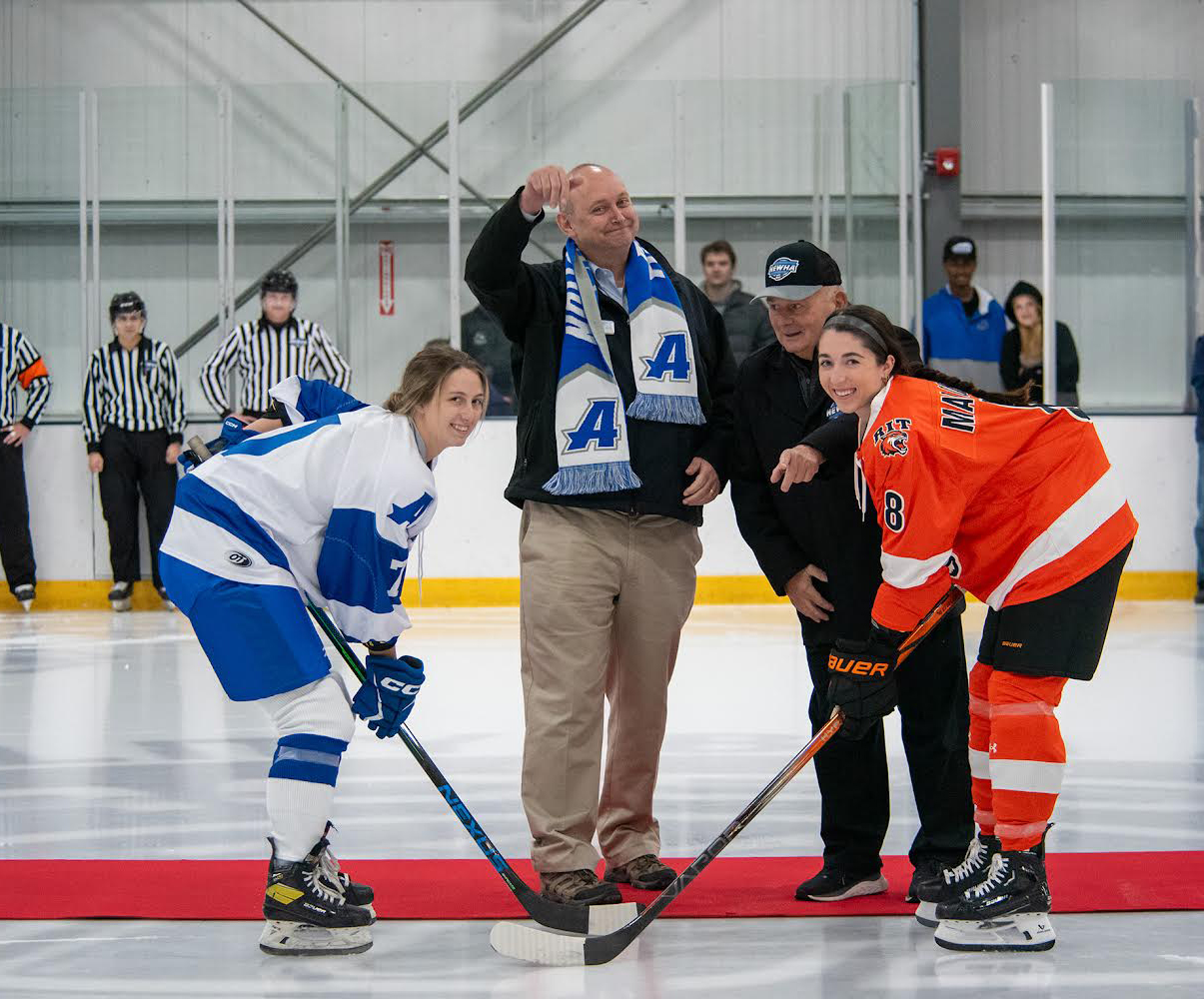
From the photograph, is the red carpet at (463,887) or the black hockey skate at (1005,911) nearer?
the black hockey skate at (1005,911)

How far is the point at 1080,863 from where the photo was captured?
2.60 meters

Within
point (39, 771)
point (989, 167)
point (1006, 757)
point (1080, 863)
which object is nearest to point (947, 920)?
point (1006, 757)

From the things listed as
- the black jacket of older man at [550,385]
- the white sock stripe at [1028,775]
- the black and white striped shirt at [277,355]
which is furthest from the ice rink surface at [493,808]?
the black and white striped shirt at [277,355]

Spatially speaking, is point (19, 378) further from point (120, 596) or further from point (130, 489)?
point (120, 596)

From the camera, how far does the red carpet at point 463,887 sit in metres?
2.35

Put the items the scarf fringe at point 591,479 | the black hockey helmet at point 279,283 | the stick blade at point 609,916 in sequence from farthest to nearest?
the black hockey helmet at point 279,283 < the scarf fringe at point 591,479 < the stick blade at point 609,916

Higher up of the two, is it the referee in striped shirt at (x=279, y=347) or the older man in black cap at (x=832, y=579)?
the referee in striped shirt at (x=279, y=347)

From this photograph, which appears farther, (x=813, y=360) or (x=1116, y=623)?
(x=1116, y=623)

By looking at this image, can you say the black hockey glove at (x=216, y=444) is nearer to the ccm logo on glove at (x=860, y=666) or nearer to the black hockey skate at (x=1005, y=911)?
the ccm logo on glove at (x=860, y=666)

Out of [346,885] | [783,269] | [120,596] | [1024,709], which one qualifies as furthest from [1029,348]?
[346,885]

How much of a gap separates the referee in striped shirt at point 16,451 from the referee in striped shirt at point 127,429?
280 millimetres

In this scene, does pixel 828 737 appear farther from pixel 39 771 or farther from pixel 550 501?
pixel 39 771

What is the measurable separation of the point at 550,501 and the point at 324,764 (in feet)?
2.01

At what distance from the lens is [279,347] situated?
6730 mm
